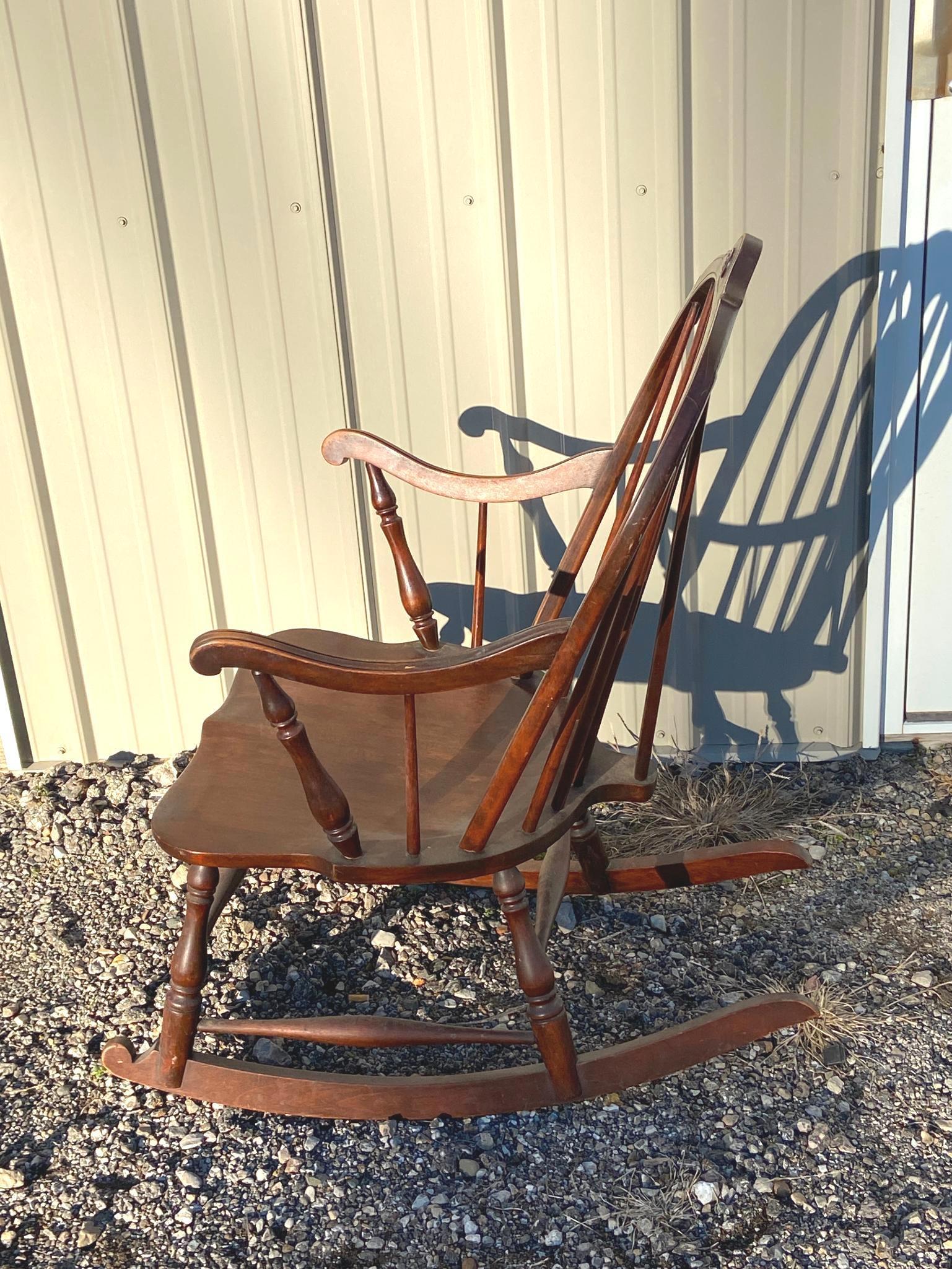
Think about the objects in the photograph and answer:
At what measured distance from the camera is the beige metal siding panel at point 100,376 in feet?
6.61

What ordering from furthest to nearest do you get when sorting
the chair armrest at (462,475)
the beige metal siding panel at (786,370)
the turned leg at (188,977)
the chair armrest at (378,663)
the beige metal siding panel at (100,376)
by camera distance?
the beige metal siding panel at (100,376) → the beige metal siding panel at (786,370) → the chair armrest at (462,475) → the turned leg at (188,977) → the chair armrest at (378,663)

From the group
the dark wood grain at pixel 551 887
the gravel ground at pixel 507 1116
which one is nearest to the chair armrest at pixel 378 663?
the dark wood grain at pixel 551 887

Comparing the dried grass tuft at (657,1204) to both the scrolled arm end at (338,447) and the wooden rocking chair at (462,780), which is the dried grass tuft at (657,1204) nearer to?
the wooden rocking chair at (462,780)

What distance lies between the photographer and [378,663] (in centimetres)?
119

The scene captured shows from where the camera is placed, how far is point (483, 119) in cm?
195

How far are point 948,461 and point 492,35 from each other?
3.90ft

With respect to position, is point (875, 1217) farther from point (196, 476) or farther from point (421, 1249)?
point (196, 476)

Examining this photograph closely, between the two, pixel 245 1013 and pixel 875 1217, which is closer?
pixel 875 1217

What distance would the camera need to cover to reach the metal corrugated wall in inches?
76.1

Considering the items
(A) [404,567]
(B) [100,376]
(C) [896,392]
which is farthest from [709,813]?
(B) [100,376]

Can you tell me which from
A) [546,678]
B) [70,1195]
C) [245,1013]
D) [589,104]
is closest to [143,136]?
[589,104]

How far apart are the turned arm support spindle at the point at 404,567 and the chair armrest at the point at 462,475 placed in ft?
0.11

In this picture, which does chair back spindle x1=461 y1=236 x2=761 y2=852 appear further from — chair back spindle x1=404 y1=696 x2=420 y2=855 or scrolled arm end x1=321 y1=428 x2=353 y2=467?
scrolled arm end x1=321 y1=428 x2=353 y2=467

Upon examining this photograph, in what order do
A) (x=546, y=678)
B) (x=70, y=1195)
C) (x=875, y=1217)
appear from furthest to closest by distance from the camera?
(x=70, y=1195), (x=875, y=1217), (x=546, y=678)
